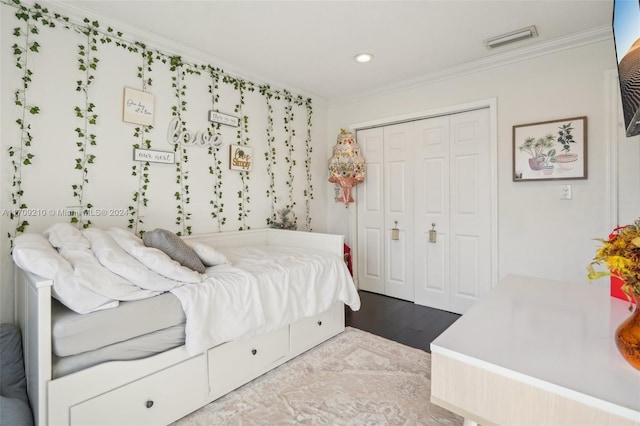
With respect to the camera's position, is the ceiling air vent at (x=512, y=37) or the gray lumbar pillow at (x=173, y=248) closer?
the gray lumbar pillow at (x=173, y=248)

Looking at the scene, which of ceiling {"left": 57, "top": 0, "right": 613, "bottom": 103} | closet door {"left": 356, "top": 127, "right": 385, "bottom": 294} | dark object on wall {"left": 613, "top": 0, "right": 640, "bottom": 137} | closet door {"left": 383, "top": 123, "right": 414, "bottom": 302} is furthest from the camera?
closet door {"left": 356, "top": 127, "right": 385, "bottom": 294}

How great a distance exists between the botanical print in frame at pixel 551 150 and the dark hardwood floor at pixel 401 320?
1.47 metres

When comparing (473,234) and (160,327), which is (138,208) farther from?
(473,234)

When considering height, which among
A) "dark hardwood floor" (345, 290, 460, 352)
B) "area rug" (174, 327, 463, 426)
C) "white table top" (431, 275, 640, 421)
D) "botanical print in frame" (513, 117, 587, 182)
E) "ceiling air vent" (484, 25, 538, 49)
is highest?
"ceiling air vent" (484, 25, 538, 49)

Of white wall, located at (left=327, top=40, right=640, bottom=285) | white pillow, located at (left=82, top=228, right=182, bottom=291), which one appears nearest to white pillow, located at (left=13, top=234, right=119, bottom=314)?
white pillow, located at (left=82, top=228, right=182, bottom=291)

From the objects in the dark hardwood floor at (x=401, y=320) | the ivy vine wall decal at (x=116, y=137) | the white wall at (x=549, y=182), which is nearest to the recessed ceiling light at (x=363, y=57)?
the white wall at (x=549, y=182)

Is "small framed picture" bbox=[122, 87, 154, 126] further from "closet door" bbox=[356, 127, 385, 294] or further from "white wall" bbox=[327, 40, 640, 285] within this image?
"white wall" bbox=[327, 40, 640, 285]

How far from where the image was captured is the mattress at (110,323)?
1.31 meters

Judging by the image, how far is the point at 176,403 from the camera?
163 centimetres

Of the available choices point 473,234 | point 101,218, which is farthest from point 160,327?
point 473,234

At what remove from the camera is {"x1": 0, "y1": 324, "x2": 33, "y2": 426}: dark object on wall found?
50.4 inches

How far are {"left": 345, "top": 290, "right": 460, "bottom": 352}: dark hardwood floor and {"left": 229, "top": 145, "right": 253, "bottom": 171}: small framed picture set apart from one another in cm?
178

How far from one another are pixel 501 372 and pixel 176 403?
5.04 ft

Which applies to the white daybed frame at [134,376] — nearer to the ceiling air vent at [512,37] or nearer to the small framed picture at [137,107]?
the small framed picture at [137,107]
